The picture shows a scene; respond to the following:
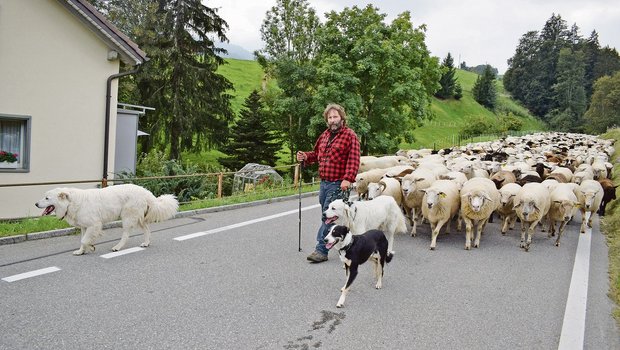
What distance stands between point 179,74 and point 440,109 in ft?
243

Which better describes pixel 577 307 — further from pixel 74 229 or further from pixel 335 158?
pixel 74 229

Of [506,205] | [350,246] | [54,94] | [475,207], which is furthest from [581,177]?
[54,94]

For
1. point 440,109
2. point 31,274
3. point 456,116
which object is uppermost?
point 440,109

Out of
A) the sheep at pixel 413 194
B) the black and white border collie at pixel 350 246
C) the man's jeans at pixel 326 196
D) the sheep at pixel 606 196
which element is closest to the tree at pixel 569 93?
the sheep at pixel 606 196

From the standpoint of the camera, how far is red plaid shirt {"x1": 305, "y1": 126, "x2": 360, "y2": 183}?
6.83m

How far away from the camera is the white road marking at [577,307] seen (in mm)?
4637

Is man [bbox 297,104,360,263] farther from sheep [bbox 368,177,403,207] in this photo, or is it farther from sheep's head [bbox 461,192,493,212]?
sheep's head [bbox 461,192,493,212]

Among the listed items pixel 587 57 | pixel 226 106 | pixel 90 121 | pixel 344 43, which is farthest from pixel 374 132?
pixel 587 57

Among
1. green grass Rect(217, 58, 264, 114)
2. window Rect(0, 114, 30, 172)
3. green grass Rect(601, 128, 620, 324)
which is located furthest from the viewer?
green grass Rect(217, 58, 264, 114)

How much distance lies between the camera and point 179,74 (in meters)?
23.5

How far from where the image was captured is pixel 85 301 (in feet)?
16.8

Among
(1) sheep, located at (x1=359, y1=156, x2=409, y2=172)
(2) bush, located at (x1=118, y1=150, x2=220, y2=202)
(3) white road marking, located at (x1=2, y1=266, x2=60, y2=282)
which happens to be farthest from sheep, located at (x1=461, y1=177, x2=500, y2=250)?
(2) bush, located at (x1=118, y1=150, x2=220, y2=202)

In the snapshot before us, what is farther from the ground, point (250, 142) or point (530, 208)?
point (250, 142)

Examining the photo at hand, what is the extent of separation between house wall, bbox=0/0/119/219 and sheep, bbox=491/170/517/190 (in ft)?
40.0
